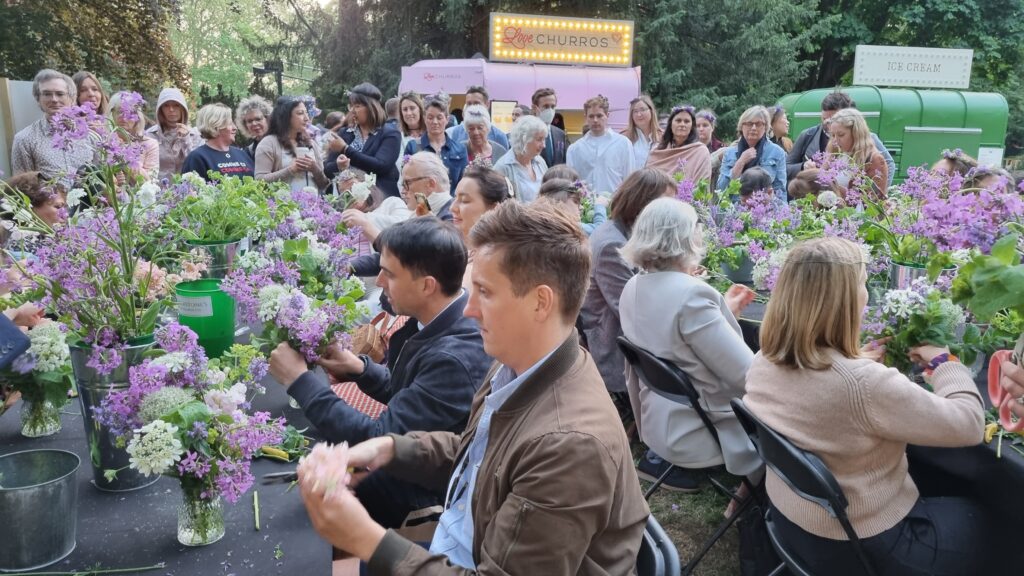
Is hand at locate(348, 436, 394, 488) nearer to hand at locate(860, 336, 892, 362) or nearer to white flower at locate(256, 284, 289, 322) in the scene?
white flower at locate(256, 284, 289, 322)

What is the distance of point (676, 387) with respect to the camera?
9.39ft

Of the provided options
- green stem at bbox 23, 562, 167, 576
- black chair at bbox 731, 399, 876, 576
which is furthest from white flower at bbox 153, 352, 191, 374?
black chair at bbox 731, 399, 876, 576

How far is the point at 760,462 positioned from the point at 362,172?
4.04 meters

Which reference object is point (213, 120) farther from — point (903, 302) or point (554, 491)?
point (554, 491)

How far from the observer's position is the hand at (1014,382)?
168cm

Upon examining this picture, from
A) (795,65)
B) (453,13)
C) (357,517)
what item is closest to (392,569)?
(357,517)

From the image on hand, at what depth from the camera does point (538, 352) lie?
148 centimetres

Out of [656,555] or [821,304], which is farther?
[821,304]

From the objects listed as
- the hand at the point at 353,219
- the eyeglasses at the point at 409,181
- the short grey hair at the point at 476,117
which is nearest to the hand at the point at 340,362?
the hand at the point at 353,219

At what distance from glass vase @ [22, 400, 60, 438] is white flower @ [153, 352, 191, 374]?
70 cm

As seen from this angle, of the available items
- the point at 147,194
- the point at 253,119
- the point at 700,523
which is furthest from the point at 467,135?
the point at 147,194

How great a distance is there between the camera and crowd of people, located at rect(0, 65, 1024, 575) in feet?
4.19

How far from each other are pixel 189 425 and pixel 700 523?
256cm

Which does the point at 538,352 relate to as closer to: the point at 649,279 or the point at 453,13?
the point at 649,279
